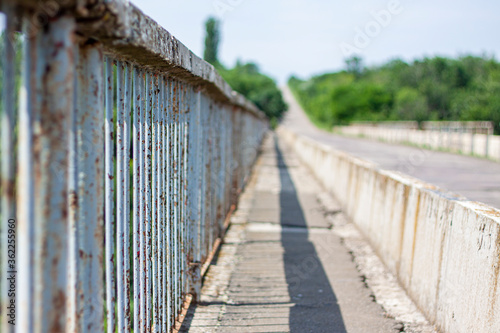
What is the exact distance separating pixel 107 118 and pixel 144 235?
0.77 metres

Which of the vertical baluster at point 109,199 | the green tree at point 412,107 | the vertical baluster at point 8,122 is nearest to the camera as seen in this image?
the vertical baluster at point 8,122

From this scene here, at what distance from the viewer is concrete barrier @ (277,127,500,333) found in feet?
9.62

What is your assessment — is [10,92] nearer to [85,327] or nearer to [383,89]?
[85,327]

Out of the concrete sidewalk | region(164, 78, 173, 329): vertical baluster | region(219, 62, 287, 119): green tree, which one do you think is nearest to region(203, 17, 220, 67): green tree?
region(219, 62, 287, 119): green tree

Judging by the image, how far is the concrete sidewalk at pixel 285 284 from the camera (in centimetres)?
376

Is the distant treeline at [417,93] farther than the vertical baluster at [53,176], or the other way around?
the distant treeline at [417,93]

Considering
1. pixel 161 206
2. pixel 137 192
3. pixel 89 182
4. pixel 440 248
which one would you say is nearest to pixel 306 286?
pixel 440 248

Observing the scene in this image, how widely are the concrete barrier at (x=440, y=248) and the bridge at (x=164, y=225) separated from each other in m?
0.02

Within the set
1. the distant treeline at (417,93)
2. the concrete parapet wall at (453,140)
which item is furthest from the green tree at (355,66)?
the concrete parapet wall at (453,140)

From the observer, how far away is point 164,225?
3148 mm

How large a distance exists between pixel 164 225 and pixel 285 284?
191cm

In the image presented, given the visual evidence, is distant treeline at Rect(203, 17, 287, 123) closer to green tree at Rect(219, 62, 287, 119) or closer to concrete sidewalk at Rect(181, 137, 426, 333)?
green tree at Rect(219, 62, 287, 119)

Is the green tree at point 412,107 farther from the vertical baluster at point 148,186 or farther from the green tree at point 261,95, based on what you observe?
the vertical baluster at point 148,186

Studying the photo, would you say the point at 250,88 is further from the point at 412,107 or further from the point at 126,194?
the point at 126,194
